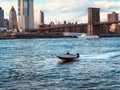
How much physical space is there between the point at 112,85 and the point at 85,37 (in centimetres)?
16944

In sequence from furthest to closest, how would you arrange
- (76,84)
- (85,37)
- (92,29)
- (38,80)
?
(85,37) < (92,29) < (38,80) < (76,84)

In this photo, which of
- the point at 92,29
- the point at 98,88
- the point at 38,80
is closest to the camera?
the point at 98,88

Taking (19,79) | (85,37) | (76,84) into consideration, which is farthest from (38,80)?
(85,37)

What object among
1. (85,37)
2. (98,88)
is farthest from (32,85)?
(85,37)

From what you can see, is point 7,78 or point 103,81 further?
point 7,78

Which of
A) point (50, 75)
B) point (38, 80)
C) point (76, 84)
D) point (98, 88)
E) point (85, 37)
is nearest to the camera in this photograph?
point (98, 88)

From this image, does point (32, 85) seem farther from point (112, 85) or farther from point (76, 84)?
point (112, 85)

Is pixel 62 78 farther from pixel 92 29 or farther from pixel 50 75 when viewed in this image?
pixel 92 29

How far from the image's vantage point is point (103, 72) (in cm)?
3356

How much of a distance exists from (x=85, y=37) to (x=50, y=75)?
538 feet

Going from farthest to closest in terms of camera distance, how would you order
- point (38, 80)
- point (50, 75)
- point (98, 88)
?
point (50, 75) → point (38, 80) → point (98, 88)

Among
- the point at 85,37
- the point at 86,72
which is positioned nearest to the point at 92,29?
the point at 85,37

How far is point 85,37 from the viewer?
195500 mm

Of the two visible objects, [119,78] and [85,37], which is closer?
[119,78]
